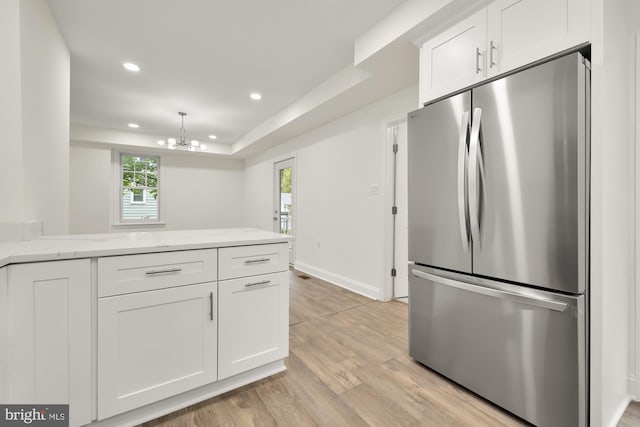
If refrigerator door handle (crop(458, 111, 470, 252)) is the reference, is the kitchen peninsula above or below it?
below

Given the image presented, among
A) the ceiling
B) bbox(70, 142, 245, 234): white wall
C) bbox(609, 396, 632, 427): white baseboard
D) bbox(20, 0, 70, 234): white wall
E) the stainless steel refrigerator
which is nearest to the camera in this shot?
the stainless steel refrigerator

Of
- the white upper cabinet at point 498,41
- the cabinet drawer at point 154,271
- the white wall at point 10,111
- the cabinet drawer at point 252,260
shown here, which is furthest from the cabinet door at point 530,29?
the white wall at point 10,111

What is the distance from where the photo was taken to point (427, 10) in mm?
1884

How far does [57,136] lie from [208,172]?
466cm

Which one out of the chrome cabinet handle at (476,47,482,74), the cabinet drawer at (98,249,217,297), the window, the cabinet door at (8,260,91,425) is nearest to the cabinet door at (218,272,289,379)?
the cabinet drawer at (98,249,217,297)

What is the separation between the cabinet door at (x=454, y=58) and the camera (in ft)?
5.40

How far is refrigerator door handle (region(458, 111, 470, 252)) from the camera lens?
1587mm

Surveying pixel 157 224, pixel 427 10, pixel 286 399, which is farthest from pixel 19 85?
pixel 157 224

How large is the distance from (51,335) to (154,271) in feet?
1.42

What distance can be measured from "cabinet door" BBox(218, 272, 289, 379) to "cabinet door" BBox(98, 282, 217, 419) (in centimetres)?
7

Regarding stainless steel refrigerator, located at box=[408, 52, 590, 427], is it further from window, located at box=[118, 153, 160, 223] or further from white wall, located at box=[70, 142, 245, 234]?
window, located at box=[118, 153, 160, 223]

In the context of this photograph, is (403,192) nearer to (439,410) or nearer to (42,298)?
(439,410)

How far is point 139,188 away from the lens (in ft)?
20.8

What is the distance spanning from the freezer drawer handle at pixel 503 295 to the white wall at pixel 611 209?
0.15 meters
